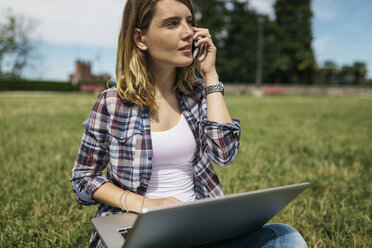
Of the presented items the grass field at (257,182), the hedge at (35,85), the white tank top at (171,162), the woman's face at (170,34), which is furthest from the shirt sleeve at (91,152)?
the hedge at (35,85)

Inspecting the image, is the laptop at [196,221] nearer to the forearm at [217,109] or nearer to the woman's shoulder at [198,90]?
the forearm at [217,109]

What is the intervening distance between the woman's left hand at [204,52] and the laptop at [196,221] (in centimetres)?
78

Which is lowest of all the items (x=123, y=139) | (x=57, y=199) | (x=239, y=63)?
(x=57, y=199)

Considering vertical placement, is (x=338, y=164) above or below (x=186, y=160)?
below

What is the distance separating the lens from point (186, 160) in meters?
1.54

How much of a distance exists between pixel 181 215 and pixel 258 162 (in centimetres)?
322

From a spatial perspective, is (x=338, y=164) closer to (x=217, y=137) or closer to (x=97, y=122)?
(x=217, y=137)

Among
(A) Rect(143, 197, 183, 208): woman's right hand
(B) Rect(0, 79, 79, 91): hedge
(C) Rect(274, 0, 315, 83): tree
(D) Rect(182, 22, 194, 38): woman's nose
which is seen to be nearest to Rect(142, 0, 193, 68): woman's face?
(D) Rect(182, 22, 194, 38): woman's nose

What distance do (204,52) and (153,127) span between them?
50cm

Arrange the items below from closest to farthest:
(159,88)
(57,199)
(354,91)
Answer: (159,88)
(57,199)
(354,91)

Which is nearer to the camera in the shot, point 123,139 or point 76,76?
point 123,139

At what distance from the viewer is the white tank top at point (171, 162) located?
1.47 m

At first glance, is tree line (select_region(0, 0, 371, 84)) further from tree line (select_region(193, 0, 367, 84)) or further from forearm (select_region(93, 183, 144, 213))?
forearm (select_region(93, 183, 144, 213))

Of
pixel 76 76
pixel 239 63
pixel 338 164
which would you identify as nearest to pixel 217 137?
pixel 338 164
